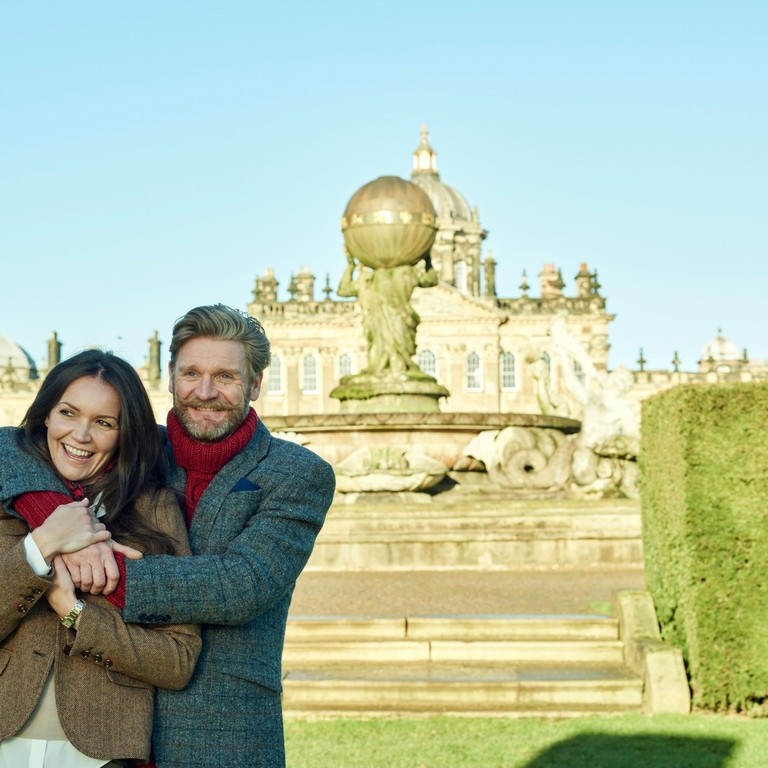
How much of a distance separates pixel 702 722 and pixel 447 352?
2684 inches

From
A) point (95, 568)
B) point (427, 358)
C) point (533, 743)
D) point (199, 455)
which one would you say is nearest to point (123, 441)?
point (199, 455)

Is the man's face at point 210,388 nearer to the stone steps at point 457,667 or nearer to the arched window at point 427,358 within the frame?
the stone steps at point 457,667

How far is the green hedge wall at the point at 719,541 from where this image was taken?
6.87 m

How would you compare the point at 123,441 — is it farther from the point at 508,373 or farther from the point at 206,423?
the point at 508,373

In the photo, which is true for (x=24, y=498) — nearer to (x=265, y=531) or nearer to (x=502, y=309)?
(x=265, y=531)

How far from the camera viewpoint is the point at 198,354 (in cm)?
299

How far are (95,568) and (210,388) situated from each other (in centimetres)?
52

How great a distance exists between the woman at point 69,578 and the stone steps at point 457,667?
425cm

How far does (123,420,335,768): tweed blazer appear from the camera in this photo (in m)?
2.74

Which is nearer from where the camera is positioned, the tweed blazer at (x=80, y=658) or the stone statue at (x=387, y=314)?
the tweed blazer at (x=80, y=658)

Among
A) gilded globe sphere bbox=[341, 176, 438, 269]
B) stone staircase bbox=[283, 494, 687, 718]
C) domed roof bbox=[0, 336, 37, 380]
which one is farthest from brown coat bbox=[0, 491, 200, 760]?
domed roof bbox=[0, 336, 37, 380]

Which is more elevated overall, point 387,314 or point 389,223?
point 389,223

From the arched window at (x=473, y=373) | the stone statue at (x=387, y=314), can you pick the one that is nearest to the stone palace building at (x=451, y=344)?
the arched window at (x=473, y=373)

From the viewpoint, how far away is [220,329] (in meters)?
2.99
